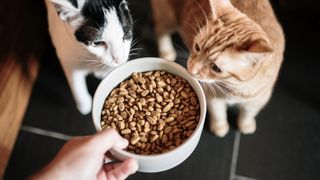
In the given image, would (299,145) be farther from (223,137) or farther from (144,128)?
(144,128)

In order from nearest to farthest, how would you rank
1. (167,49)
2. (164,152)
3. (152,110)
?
1. (164,152)
2. (152,110)
3. (167,49)

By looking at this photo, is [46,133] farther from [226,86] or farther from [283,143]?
[283,143]

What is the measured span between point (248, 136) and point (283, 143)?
0.12 meters

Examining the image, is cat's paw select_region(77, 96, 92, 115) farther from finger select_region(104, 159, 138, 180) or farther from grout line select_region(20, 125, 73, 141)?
finger select_region(104, 159, 138, 180)

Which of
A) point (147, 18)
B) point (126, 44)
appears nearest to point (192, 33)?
point (126, 44)

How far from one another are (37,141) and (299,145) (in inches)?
35.2

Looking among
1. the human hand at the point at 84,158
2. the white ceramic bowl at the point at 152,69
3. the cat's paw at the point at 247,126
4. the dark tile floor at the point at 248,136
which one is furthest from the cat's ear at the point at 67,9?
the cat's paw at the point at 247,126

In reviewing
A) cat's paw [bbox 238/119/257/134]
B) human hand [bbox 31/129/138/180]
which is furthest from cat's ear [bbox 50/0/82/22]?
cat's paw [bbox 238/119/257/134]

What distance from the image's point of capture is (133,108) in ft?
3.22

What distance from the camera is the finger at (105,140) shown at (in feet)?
2.78

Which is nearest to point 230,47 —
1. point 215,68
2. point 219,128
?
point 215,68

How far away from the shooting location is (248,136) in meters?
1.45

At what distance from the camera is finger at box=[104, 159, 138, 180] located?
853 millimetres

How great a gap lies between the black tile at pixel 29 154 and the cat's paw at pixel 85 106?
5.1 inches
